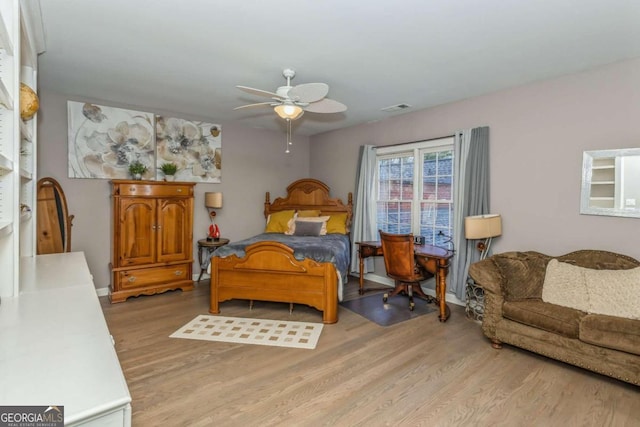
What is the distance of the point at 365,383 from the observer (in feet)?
7.86

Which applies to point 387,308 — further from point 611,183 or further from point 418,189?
point 611,183

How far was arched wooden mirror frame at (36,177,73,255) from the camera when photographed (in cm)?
355

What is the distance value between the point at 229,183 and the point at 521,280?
4.29m

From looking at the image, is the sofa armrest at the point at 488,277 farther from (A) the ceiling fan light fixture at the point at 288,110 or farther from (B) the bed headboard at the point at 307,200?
(B) the bed headboard at the point at 307,200

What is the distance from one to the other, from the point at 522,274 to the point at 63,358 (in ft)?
11.2

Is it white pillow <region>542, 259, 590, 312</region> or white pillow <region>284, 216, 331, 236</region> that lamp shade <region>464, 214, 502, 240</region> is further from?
white pillow <region>284, 216, 331, 236</region>

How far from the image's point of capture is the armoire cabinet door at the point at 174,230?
4.41 meters

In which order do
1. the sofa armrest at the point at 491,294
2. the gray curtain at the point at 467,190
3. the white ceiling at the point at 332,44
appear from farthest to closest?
1. the gray curtain at the point at 467,190
2. the sofa armrest at the point at 491,294
3. the white ceiling at the point at 332,44

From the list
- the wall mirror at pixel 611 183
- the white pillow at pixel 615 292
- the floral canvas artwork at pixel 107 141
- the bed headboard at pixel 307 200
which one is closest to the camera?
the white pillow at pixel 615 292

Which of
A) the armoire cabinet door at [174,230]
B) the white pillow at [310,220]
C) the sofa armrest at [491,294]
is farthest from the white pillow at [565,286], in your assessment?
the armoire cabinet door at [174,230]

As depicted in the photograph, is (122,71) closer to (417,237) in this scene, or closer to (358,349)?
(358,349)

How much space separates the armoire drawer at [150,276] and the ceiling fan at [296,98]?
102 inches

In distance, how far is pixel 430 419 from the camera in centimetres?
201

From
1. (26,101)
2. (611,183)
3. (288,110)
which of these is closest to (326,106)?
(288,110)
